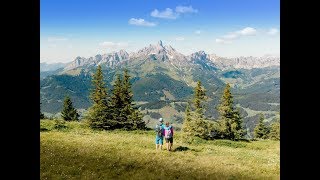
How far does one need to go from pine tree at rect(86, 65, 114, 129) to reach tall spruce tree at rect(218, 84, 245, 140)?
21.4 metres

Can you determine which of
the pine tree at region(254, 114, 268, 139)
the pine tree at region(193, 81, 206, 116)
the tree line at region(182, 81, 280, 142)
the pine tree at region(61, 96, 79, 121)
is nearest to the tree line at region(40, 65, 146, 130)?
the tree line at region(182, 81, 280, 142)

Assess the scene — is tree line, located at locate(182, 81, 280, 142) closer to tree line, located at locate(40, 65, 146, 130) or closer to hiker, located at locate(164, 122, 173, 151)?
tree line, located at locate(40, 65, 146, 130)

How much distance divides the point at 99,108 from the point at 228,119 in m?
25.0

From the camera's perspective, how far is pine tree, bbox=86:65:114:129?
6121 cm

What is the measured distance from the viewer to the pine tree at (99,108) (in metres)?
61.2

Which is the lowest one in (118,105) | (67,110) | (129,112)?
(67,110)

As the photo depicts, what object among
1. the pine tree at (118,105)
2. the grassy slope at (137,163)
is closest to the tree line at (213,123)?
the pine tree at (118,105)

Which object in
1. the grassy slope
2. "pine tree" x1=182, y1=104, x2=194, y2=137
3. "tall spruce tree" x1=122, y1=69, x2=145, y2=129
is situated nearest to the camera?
the grassy slope

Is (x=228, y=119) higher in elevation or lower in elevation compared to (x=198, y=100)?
lower

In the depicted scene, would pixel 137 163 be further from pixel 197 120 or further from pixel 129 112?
pixel 129 112

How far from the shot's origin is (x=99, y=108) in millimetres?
63938

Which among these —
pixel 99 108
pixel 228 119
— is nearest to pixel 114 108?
pixel 99 108
